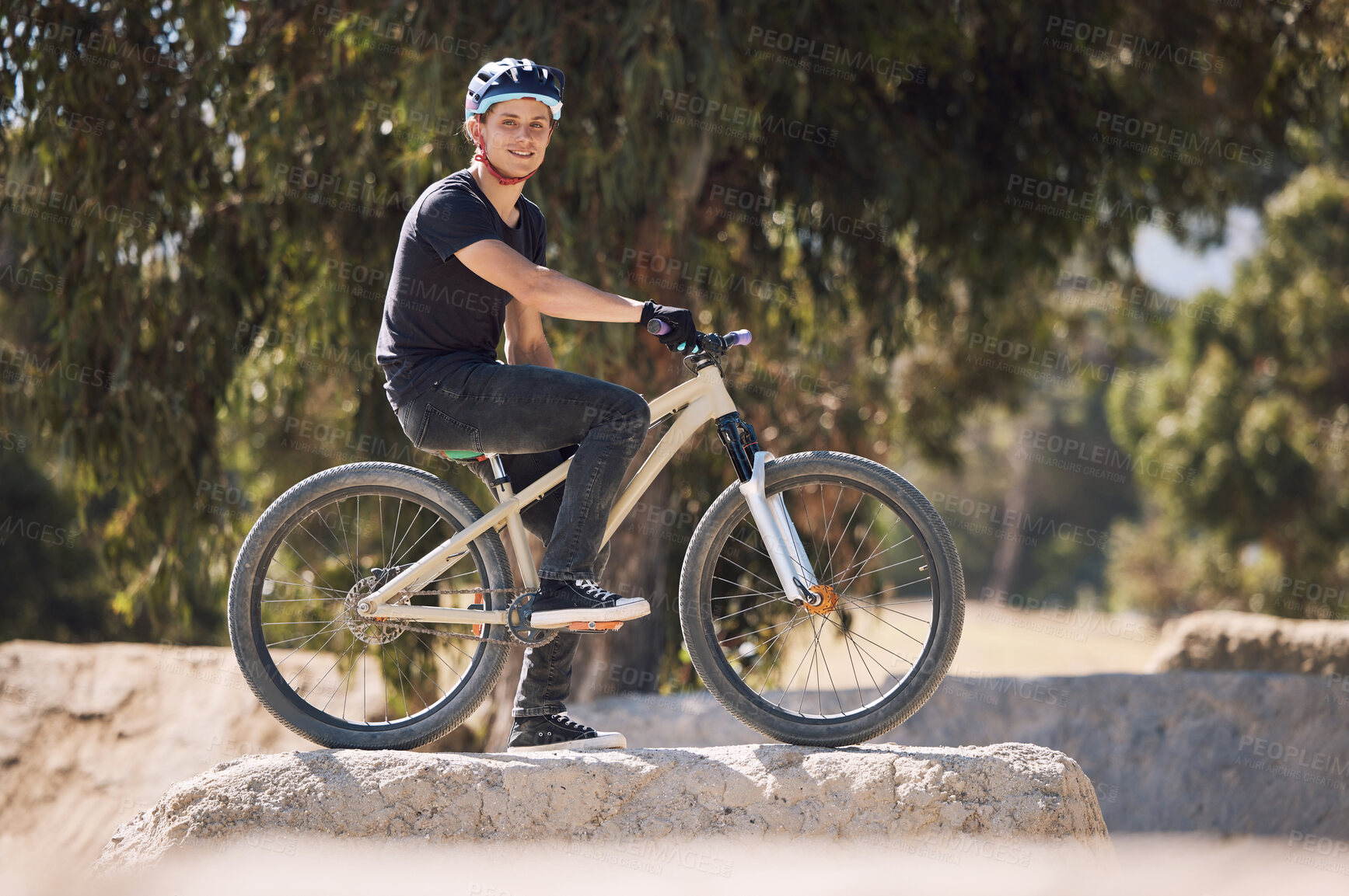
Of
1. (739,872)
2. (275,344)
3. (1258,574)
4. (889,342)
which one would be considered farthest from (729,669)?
(1258,574)

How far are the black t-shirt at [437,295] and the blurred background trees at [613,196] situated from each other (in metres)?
2.17

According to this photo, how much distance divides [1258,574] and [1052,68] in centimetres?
1034

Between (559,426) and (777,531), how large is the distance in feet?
2.27

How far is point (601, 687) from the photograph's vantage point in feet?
22.3

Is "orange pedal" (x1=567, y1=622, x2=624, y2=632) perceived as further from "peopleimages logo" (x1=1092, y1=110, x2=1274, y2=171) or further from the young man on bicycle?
"peopleimages logo" (x1=1092, y1=110, x2=1274, y2=171)

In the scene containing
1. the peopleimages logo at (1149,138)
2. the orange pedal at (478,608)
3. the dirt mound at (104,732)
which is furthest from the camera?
the peopleimages logo at (1149,138)

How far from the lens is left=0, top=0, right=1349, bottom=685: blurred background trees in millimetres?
5723

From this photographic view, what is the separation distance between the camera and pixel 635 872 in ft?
9.76

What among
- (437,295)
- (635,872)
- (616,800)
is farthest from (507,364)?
(635,872)

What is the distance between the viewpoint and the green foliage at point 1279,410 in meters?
13.5

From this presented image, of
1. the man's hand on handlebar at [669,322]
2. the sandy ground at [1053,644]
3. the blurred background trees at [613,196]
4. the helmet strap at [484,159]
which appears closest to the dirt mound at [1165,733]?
the blurred background trees at [613,196]

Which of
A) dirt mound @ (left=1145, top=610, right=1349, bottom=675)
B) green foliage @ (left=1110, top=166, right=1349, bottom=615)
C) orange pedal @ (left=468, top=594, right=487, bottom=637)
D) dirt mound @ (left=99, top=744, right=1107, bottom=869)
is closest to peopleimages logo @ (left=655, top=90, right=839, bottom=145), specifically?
orange pedal @ (left=468, top=594, right=487, bottom=637)

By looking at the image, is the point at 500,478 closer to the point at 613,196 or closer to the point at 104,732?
the point at 613,196

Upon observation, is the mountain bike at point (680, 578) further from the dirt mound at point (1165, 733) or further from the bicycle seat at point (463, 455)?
the dirt mound at point (1165, 733)
